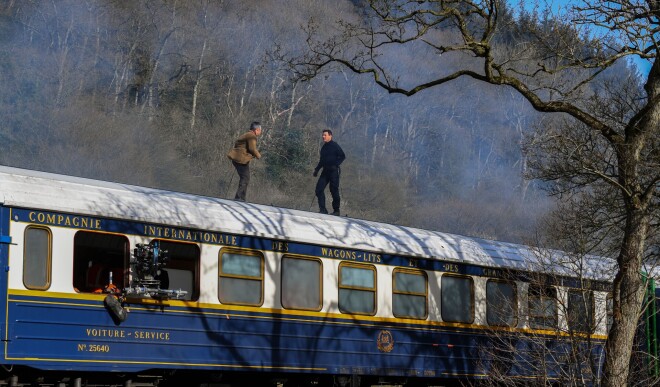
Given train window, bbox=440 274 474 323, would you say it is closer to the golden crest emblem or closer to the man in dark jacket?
the golden crest emblem

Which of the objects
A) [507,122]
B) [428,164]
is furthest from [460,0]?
[507,122]

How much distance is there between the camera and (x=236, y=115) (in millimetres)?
48938

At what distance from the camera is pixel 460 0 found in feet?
51.3

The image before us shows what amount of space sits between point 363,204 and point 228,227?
34.3 m

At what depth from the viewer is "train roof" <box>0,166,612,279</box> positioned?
45.8ft

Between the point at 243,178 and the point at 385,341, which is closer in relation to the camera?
the point at 385,341

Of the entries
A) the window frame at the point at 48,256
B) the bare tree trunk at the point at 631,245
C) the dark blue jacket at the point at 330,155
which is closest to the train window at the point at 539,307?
the bare tree trunk at the point at 631,245

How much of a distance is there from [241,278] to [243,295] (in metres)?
0.24

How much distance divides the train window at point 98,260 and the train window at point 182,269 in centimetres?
64

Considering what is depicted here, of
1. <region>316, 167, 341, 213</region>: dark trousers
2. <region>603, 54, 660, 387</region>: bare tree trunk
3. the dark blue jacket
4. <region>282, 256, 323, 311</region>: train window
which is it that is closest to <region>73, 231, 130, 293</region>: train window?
<region>282, 256, 323, 311</region>: train window

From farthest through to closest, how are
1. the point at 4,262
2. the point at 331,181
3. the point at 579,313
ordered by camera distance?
the point at 331,181 < the point at 579,313 < the point at 4,262

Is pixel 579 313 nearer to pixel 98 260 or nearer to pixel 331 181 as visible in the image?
pixel 331 181

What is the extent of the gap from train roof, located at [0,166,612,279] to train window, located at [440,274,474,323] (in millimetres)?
374

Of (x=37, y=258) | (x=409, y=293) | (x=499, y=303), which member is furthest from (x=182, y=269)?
(x=499, y=303)
